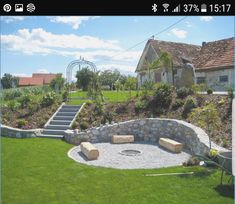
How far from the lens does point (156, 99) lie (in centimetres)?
1386

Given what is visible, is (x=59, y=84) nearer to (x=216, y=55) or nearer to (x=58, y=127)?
(x=58, y=127)

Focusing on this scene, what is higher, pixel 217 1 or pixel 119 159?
pixel 217 1

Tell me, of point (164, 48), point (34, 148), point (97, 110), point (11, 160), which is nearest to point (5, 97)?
point (97, 110)

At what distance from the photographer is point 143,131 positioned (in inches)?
488

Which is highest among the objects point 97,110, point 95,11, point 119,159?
point 95,11

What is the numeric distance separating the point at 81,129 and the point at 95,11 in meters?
10.0

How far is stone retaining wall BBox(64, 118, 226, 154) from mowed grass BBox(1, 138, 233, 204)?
10.3 feet

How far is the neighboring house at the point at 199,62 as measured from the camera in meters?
19.4

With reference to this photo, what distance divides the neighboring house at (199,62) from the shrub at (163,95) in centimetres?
283

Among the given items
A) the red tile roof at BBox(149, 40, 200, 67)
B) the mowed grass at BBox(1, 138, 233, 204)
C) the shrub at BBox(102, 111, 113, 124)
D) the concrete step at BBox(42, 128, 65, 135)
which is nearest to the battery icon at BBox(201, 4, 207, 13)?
the mowed grass at BBox(1, 138, 233, 204)

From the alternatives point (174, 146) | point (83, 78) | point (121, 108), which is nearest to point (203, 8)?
point (174, 146)

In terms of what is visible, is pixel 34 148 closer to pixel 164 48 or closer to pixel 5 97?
pixel 5 97

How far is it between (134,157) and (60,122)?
5.68m

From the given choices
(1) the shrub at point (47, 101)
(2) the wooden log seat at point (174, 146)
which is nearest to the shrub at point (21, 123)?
(1) the shrub at point (47, 101)
